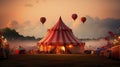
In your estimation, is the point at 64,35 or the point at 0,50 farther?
the point at 64,35

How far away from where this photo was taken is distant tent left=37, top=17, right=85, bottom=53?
29.2 meters

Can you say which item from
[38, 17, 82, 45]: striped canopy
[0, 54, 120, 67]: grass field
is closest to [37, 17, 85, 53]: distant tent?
[38, 17, 82, 45]: striped canopy

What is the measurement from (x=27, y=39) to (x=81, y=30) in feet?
20.7

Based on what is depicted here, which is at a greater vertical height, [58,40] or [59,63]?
[58,40]

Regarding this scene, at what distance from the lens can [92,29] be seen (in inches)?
1431

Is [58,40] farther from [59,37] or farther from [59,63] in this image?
[59,63]

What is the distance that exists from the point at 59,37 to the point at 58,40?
52 cm

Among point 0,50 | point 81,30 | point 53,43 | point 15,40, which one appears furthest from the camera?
point 15,40

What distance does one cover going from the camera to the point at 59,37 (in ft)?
98.1

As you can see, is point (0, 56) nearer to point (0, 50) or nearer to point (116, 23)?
point (0, 50)

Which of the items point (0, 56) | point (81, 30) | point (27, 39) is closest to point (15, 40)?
point (27, 39)

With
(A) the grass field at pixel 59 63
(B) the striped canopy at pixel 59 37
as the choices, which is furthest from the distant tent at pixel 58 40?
(A) the grass field at pixel 59 63

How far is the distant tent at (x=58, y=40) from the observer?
29.2 m

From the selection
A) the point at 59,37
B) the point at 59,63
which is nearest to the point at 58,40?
the point at 59,37
